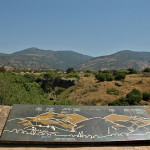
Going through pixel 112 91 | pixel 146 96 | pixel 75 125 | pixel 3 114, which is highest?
pixel 3 114

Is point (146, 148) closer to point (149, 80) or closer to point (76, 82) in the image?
point (149, 80)

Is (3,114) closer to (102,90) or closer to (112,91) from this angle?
(112,91)

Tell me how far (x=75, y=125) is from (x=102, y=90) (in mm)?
25530

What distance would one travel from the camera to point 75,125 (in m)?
7.94

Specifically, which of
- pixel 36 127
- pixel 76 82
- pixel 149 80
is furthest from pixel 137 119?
pixel 76 82

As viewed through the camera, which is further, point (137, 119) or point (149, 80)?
point (149, 80)

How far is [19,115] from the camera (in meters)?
8.22

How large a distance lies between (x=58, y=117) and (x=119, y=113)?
8.15 feet

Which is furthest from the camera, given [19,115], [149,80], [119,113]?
[149,80]

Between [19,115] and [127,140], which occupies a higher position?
[19,115]

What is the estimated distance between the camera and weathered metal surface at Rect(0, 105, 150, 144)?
738 cm

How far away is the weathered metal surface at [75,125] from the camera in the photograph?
7375 mm

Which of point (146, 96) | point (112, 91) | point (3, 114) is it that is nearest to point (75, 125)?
point (3, 114)

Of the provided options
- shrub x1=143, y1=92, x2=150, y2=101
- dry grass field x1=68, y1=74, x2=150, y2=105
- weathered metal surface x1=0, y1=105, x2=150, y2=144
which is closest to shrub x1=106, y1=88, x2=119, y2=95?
dry grass field x1=68, y1=74, x2=150, y2=105
